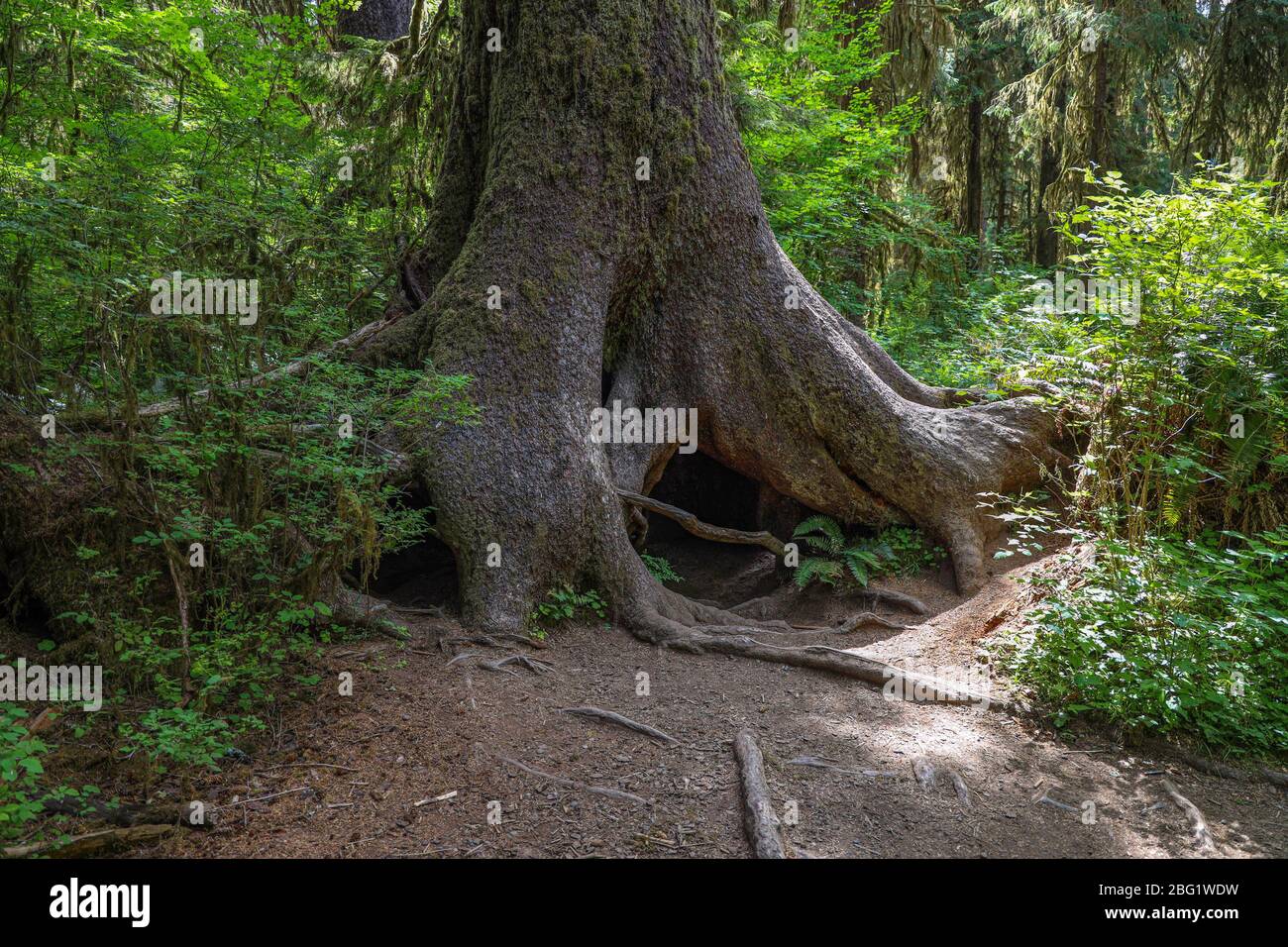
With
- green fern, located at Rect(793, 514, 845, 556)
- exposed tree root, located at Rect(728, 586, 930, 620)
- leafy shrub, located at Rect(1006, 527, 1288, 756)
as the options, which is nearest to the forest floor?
leafy shrub, located at Rect(1006, 527, 1288, 756)

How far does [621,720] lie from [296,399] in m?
2.57

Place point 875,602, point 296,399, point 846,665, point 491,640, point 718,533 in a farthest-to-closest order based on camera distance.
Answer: point 718,533 < point 875,602 < point 846,665 < point 491,640 < point 296,399

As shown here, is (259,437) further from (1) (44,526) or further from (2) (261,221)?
(2) (261,221)

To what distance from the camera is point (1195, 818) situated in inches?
145

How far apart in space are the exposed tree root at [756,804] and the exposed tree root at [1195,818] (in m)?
2.01

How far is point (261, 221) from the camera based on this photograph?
534cm

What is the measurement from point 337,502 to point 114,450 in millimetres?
1070

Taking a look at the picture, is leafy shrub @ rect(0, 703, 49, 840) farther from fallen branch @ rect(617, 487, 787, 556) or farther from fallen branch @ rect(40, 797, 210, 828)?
fallen branch @ rect(617, 487, 787, 556)

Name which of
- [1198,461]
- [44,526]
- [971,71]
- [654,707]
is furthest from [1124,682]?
[971,71]

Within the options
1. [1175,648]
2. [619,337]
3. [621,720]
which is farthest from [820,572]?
[621,720]

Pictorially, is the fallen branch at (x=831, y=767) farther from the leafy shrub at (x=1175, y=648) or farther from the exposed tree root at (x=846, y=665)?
the leafy shrub at (x=1175, y=648)

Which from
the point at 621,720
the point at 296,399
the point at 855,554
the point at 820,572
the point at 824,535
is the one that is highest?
the point at 296,399

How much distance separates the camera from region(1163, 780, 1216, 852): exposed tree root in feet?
11.6

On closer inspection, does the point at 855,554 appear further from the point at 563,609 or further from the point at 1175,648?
the point at 563,609
